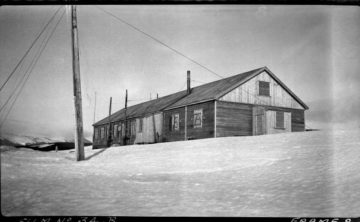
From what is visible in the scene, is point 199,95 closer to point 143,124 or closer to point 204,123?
point 204,123

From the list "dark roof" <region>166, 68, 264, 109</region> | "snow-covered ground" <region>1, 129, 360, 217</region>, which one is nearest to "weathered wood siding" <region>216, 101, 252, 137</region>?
"dark roof" <region>166, 68, 264, 109</region>

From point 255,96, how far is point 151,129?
5.08 m

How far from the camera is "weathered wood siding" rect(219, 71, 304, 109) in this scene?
1145 centimetres

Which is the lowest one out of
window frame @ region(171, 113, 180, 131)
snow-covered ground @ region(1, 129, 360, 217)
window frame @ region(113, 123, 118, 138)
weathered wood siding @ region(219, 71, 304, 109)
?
snow-covered ground @ region(1, 129, 360, 217)

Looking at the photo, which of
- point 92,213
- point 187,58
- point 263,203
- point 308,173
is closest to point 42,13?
point 187,58

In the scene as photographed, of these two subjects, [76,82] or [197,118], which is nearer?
[76,82]

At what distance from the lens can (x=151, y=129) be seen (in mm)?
12930

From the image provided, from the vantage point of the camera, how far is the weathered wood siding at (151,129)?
41.8 feet

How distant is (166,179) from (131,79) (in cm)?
190

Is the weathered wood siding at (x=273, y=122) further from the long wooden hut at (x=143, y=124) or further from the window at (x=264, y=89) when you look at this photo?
the long wooden hut at (x=143, y=124)

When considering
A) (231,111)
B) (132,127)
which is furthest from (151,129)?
(231,111)

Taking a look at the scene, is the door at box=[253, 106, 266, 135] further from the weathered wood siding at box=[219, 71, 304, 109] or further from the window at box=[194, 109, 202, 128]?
the window at box=[194, 109, 202, 128]

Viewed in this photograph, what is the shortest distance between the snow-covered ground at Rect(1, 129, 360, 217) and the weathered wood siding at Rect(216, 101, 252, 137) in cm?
584

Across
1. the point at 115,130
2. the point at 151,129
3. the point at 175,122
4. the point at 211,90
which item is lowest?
the point at 115,130
